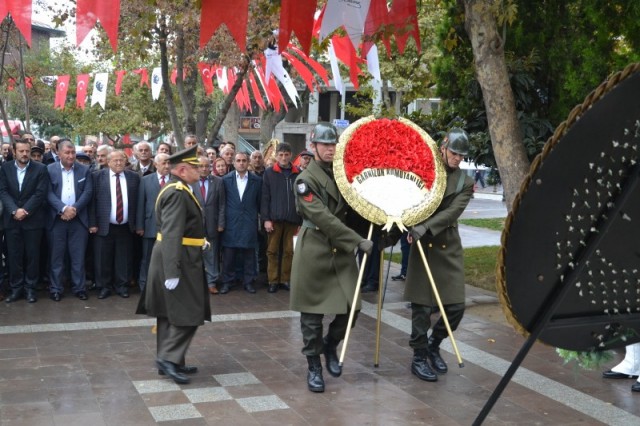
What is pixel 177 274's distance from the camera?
6734 mm

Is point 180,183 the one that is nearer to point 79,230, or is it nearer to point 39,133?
point 79,230

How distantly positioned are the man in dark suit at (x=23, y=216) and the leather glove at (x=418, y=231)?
210 inches

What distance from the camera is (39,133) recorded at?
49688 millimetres

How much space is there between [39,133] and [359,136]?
45.9m

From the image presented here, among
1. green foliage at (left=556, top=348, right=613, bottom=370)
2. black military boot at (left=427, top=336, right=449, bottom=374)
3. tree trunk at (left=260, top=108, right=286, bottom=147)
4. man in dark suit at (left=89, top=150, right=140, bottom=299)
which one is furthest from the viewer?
tree trunk at (left=260, top=108, right=286, bottom=147)

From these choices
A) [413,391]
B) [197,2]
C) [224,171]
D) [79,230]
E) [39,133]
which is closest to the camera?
[413,391]

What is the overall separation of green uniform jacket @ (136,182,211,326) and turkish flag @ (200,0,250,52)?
4.14 ft

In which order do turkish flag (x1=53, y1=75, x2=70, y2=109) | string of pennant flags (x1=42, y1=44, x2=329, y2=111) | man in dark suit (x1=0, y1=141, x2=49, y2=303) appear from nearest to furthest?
man in dark suit (x1=0, y1=141, x2=49, y2=303) < string of pennant flags (x1=42, y1=44, x2=329, y2=111) < turkish flag (x1=53, y1=75, x2=70, y2=109)

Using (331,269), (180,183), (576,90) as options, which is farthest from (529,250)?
(576,90)

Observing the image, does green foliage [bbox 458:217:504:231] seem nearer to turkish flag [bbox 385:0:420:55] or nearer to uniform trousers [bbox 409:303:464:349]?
turkish flag [bbox 385:0:420:55]

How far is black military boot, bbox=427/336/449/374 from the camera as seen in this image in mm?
7304

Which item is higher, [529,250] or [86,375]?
[529,250]

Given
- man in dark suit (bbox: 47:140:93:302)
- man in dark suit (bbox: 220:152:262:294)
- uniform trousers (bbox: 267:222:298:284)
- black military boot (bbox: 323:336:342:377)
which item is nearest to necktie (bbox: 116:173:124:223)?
man in dark suit (bbox: 47:140:93:302)

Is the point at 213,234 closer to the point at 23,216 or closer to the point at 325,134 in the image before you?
the point at 23,216
